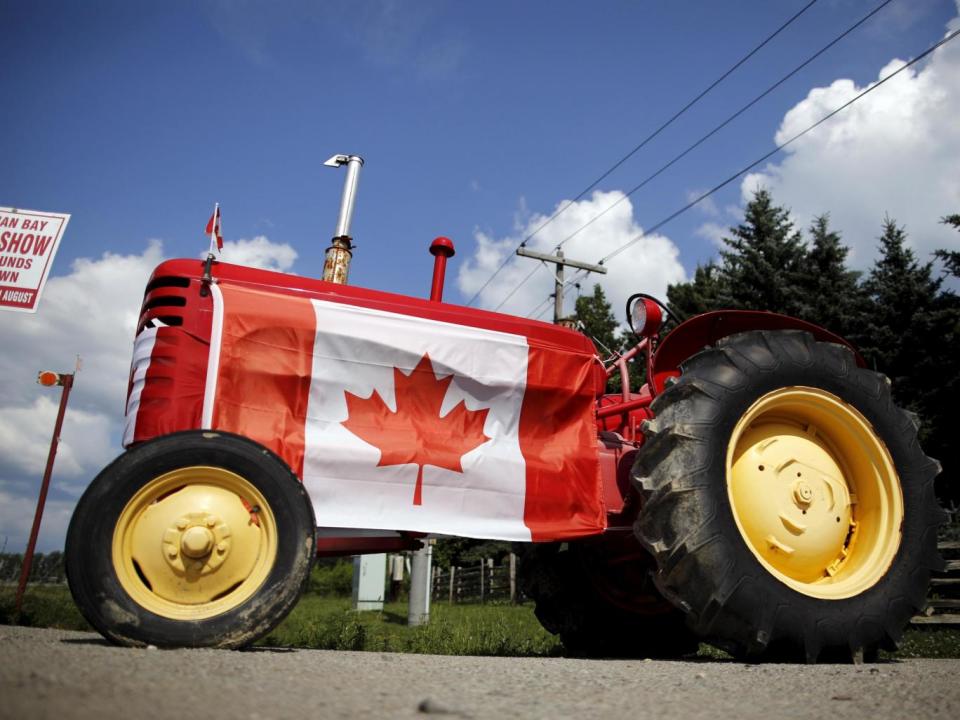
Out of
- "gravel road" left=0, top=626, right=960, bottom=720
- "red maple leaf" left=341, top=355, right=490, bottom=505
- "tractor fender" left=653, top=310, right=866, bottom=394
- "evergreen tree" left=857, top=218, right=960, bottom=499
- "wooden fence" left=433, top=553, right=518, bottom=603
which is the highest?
"evergreen tree" left=857, top=218, right=960, bottom=499

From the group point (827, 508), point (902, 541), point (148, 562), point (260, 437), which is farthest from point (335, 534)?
point (902, 541)

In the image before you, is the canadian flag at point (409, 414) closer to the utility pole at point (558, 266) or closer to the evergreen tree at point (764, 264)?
the utility pole at point (558, 266)

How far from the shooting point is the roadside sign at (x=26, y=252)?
5.92 m

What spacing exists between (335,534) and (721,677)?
5.63 ft

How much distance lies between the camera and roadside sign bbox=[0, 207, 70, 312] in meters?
5.92

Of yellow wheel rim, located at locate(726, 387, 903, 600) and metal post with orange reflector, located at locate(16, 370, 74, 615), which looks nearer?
yellow wheel rim, located at locate(726, 387, 903, 600)

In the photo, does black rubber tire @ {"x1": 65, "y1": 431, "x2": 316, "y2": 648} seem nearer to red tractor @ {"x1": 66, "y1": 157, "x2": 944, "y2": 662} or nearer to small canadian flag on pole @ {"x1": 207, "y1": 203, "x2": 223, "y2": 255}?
red tractor @ {"x1": 66, "y1": 157, "x2": 944, "y2": 662}

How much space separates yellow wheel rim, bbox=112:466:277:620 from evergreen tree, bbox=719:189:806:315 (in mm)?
20046

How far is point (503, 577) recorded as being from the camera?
2025 cm

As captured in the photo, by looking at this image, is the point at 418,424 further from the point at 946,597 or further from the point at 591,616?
the point at 946,597

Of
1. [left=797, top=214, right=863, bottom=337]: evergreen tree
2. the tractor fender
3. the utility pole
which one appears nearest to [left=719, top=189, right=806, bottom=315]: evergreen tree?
[left=797, top=214, right=863, bottom=337]: evergreen tree

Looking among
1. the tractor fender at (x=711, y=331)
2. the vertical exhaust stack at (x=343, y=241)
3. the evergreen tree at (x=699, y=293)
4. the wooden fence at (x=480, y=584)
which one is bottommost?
the wooden fence at (x=480, y=584)

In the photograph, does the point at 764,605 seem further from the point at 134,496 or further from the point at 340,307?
the point at 134,496

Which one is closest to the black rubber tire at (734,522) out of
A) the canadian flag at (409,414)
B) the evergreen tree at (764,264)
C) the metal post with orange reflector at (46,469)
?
the canadian flag at (409,414)
